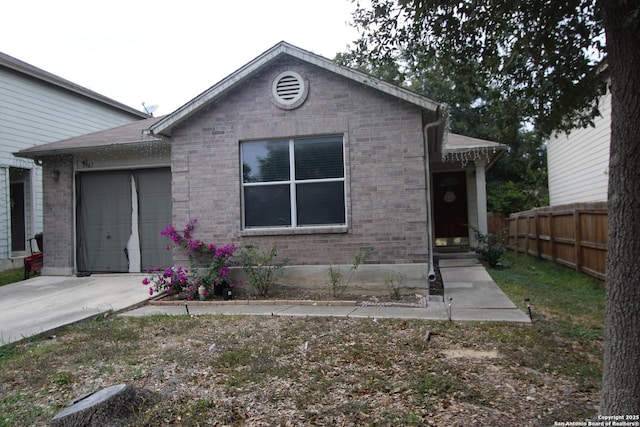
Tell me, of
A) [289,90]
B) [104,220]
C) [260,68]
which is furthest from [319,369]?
[104,220]

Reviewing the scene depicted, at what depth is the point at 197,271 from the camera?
8.38m

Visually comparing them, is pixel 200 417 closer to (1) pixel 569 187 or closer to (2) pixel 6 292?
(2) pixel 6 292

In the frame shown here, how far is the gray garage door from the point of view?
34.3 ft

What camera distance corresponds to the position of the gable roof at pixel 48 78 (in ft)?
42.2

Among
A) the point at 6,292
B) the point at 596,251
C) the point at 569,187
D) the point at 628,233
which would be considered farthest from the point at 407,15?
the point at 569,187

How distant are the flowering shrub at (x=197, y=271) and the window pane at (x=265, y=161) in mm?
1374

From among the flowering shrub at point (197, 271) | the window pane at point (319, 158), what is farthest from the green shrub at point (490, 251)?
the flowering shrub at point (197, 271)

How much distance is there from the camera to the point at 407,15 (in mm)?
4531

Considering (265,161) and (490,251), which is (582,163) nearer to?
(490,251)

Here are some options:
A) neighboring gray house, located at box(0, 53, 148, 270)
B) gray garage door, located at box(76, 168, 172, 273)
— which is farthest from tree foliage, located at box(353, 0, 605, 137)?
neighboring gray house, located at box(0, 53, 148, 270)

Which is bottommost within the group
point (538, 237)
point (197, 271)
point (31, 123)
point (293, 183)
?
point (197, 271)

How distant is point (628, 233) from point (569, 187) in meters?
15.7

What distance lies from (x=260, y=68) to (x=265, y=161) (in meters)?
1.70

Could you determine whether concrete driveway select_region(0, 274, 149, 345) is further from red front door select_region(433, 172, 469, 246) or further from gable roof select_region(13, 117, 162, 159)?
red front door select_region(433, 172, 469, 246)
